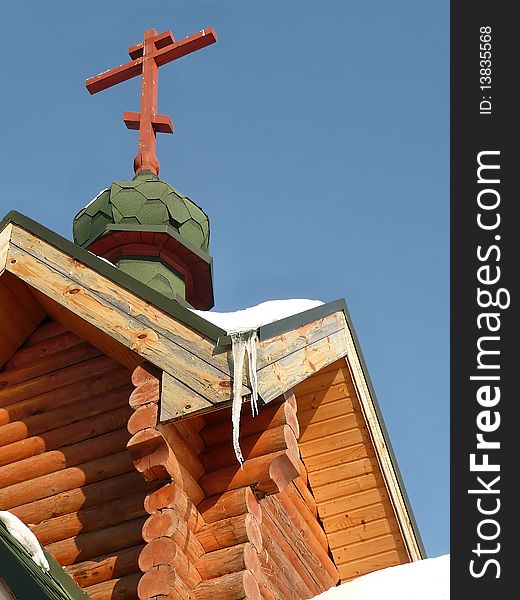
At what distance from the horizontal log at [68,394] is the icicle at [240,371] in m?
1.17

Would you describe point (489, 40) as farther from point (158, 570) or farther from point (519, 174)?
point (158, 570)

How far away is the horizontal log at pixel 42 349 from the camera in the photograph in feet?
26.1

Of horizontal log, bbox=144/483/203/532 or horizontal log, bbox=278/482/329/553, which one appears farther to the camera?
horizontal log, bbox=278/482/329/553

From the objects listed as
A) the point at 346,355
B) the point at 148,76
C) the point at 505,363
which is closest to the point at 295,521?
the point at 346,355

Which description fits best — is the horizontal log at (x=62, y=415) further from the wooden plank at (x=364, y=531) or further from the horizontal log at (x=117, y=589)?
the wooden plank at (x=364, y=531)

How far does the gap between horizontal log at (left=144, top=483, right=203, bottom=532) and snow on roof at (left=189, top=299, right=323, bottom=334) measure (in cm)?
109

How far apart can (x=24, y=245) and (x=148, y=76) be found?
14.0 ft

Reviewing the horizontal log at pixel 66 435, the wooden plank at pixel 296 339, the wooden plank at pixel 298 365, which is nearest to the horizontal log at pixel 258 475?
the wooden plank at pixel 298 365

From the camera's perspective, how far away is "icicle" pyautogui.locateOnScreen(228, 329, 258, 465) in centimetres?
637

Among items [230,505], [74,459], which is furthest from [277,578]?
[74,459]

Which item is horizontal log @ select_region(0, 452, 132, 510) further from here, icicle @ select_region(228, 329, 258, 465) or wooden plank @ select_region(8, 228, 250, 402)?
icicle @ select_region(228, 329, 258, 465)

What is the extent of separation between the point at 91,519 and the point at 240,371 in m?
1.38

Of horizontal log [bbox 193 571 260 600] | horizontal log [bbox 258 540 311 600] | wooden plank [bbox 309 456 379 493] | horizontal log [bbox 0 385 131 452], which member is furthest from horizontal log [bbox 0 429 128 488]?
wooden plank [bbox 309 456 379 493]

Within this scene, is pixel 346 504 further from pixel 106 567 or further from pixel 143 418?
pixel 143 418
